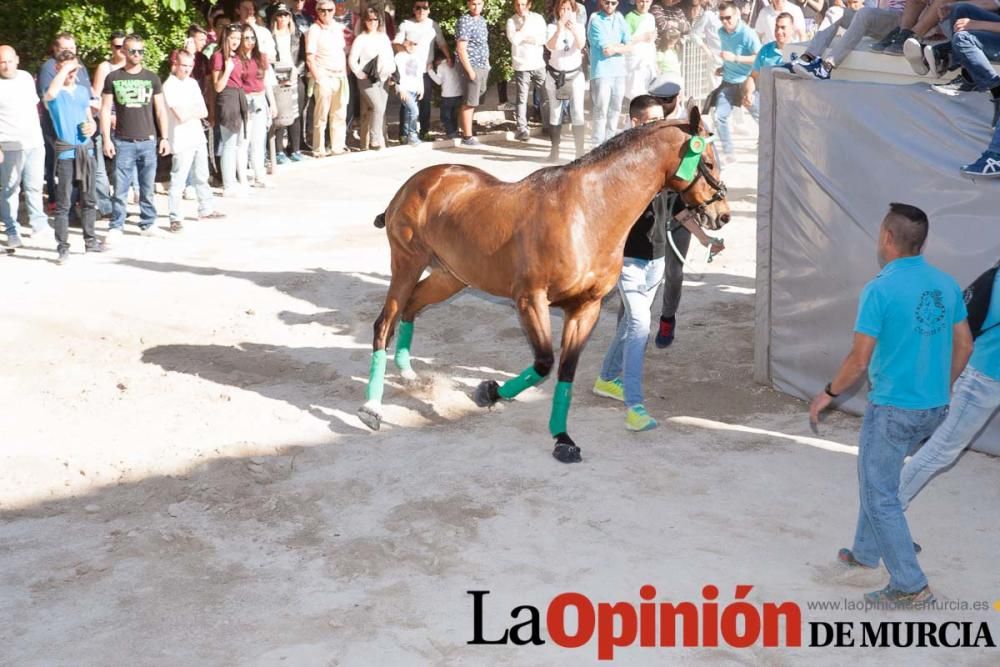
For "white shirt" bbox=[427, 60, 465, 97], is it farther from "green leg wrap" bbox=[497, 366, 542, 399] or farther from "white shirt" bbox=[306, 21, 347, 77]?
"green leg wrap" bbox=[497, 366, 542, 399]

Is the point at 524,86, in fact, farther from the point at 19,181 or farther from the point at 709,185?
the point at 709,185

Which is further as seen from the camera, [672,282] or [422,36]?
[422,36]

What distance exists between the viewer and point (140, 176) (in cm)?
1355

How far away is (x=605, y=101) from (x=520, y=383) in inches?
359

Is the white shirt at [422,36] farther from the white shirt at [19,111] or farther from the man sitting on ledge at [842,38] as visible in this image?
the man sitting on ledge at [842,38]

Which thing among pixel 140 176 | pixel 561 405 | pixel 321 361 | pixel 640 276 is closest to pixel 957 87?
pixel 640 276

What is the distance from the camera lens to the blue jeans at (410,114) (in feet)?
58.9

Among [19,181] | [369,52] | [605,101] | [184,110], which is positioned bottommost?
[19,181]

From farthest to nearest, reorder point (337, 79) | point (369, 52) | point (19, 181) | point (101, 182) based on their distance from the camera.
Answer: point (369, 52)
point (337, 79)
point (101, 182)
point (19, 181)

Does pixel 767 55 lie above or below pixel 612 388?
above

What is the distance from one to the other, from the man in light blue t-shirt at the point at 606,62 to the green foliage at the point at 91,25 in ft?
16.7

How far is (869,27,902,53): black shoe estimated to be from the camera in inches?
353

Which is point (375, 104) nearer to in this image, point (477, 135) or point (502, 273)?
point (477, 135)

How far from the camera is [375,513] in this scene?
23.6ft
